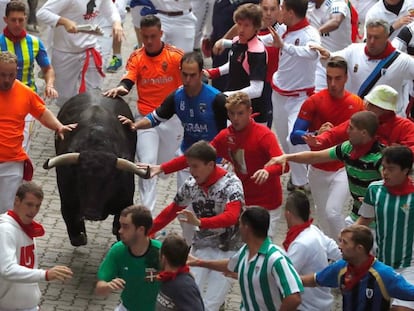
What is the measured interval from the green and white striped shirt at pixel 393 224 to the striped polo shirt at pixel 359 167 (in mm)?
756

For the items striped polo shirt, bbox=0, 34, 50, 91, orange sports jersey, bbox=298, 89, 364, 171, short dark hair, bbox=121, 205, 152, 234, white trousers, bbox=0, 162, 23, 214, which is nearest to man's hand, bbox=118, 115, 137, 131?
white trousers, bbox=0, 162, 23, 214

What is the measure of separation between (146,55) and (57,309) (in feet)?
10.8

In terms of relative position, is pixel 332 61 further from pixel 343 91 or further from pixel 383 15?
pixel 383 15

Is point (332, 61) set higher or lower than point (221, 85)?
higher

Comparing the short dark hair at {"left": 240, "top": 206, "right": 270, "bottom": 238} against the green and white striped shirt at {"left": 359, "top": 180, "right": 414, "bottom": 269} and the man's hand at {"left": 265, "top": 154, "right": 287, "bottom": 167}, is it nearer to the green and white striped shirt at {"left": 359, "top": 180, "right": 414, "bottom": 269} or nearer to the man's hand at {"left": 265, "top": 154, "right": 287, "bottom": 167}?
the green and white striped shirt at {"left": 359, "top": 180, "right": 414, "bottom": 269}

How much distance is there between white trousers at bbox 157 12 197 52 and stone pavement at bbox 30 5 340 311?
2.21m

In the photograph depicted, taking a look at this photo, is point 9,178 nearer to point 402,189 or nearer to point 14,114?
point 14,114

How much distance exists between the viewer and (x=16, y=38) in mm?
13781

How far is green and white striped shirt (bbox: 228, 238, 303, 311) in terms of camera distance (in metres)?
9.12

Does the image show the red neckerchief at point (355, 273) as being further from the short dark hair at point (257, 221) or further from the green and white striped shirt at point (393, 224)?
the green and white striped shirt at point (393, 224)

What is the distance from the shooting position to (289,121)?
14016 millimetres

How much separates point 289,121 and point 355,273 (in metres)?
4.97

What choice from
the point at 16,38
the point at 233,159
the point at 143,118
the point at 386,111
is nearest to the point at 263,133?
the point at 233,159

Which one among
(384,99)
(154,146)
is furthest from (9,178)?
(384,99)
